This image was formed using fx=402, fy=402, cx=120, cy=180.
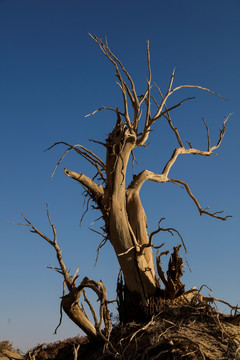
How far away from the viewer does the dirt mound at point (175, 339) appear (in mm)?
5629

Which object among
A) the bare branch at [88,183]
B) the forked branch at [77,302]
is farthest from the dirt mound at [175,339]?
the bare branch at [88,183]

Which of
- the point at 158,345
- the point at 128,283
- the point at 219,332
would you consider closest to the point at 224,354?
the point at 219,332

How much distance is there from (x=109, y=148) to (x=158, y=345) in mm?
3823

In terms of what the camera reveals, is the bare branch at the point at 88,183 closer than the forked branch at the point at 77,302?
No

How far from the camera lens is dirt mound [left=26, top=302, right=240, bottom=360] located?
5.63m

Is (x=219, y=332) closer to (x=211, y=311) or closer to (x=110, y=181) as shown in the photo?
(x=211, y=311)

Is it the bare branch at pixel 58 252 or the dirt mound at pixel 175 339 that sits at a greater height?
the bare branch at pixel 58 252

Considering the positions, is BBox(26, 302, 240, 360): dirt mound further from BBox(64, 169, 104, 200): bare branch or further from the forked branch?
BBox(64, 169, 104, 200): bare branch

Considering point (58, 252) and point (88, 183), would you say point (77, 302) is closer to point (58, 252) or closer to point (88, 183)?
point (58, 252)

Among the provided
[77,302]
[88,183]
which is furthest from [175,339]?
[88,183]

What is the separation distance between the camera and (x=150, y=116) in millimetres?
8430

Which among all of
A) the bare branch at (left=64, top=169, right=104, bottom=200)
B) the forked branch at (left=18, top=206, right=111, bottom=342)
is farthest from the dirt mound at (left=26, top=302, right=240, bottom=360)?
the bare branch at (left=64, top=169, right=104, bottom=200)

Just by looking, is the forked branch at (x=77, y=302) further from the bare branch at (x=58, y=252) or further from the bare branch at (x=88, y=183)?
the bare branch at (x=88, y=183)

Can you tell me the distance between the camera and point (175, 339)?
581 cm
